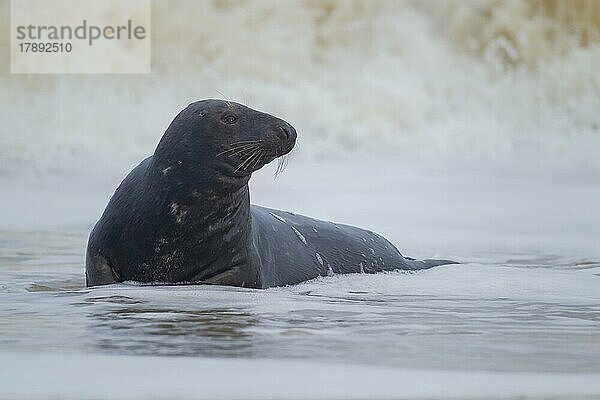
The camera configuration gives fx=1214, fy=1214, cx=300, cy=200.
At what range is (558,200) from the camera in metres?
9.79

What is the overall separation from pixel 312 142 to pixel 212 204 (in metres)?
5.95

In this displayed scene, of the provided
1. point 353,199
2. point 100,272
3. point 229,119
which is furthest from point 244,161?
point 353,199

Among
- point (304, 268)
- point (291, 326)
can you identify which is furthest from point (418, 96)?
point (291, 326)

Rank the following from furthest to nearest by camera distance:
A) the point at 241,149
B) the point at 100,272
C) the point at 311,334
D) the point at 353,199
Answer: the point at 353,199
the point at 241,149
the point at 100,272
the point at 311,334

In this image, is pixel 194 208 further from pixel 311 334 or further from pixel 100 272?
pixel 311 334

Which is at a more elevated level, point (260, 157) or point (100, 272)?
point (260, 157)

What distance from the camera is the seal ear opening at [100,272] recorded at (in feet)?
14.9

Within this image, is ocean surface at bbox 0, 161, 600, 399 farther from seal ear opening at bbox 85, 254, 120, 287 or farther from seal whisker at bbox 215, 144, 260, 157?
seal whisker at bbox 215, 144, 260, 157

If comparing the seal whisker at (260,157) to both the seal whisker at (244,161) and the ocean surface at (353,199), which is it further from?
the ocean surface at (353,199)

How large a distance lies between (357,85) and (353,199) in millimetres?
2242

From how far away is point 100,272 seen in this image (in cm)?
455

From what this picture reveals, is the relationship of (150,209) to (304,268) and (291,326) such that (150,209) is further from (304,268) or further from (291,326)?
(291,326)

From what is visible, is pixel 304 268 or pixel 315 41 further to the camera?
pixel 315 41

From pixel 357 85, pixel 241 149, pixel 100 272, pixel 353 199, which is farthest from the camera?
pixel 357 85
